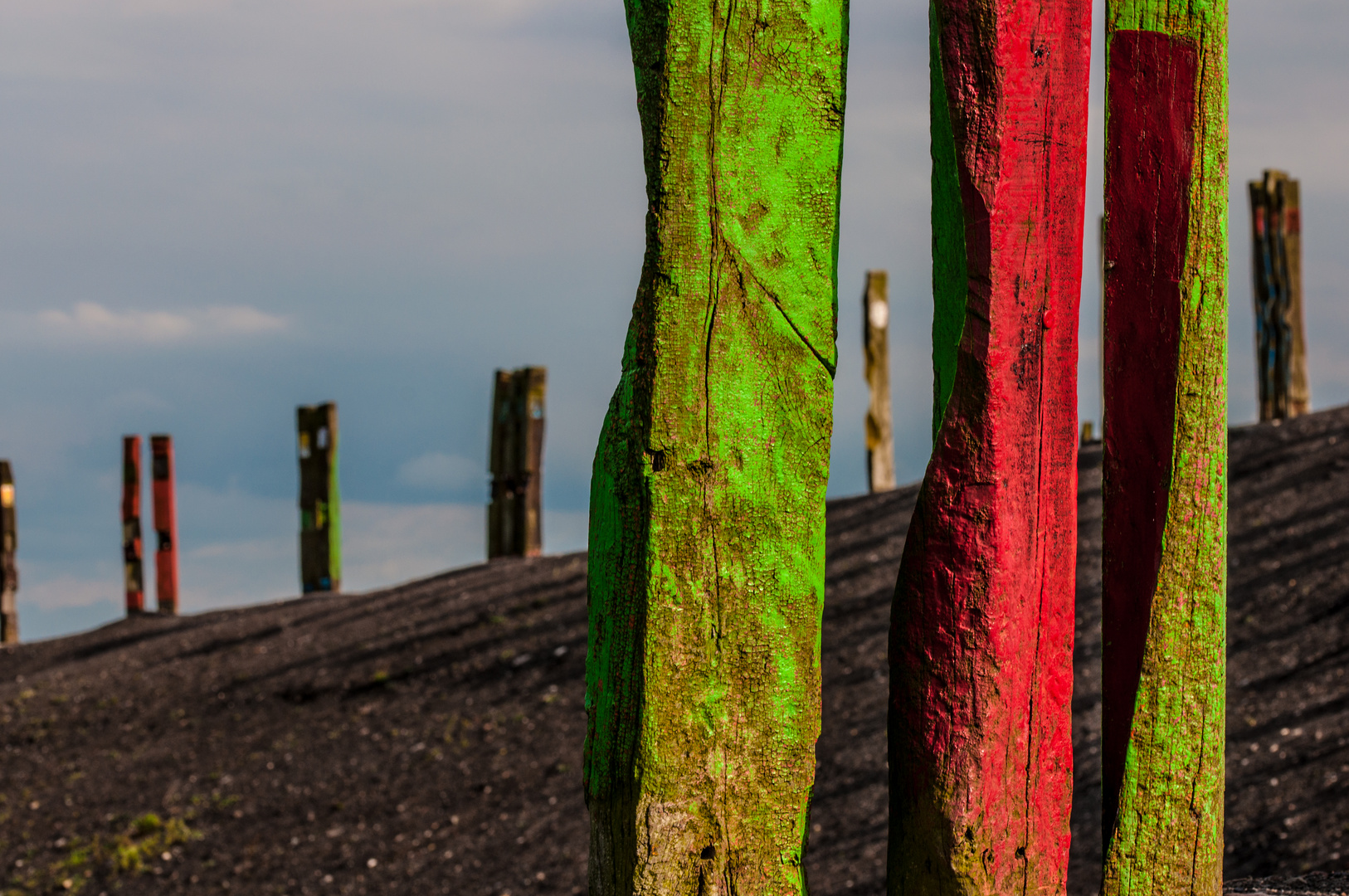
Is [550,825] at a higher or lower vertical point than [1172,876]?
lower

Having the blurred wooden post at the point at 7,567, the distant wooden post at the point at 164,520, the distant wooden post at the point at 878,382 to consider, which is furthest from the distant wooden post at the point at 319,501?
the distant wooden post at the point at 878,382

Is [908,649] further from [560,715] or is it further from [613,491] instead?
[560,715]

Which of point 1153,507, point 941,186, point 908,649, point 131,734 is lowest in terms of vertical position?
point 131,734

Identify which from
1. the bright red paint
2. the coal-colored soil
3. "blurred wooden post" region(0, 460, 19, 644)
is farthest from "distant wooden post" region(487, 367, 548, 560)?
the bright red paint

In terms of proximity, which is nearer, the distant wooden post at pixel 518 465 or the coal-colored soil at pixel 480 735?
the coal-colored soil at pixel 480 735

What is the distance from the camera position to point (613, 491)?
93.0 inches

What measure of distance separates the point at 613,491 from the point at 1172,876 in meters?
1.67

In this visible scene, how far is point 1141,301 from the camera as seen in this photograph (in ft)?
9.39

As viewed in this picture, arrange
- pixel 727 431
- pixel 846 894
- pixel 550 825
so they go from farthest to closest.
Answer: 1. pixel 550 825
2. pixel 846 894
3. pixel 727 431

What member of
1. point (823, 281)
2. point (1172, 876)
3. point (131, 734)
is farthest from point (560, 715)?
point (823, 281)

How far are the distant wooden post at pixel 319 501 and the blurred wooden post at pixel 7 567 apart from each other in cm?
388

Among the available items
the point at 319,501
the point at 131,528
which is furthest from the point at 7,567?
the point at 319,501

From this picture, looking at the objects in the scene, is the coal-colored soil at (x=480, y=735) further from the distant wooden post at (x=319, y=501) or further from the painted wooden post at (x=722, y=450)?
the painted wooden post at (x=722, y=450)

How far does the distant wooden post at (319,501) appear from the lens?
13.4m
